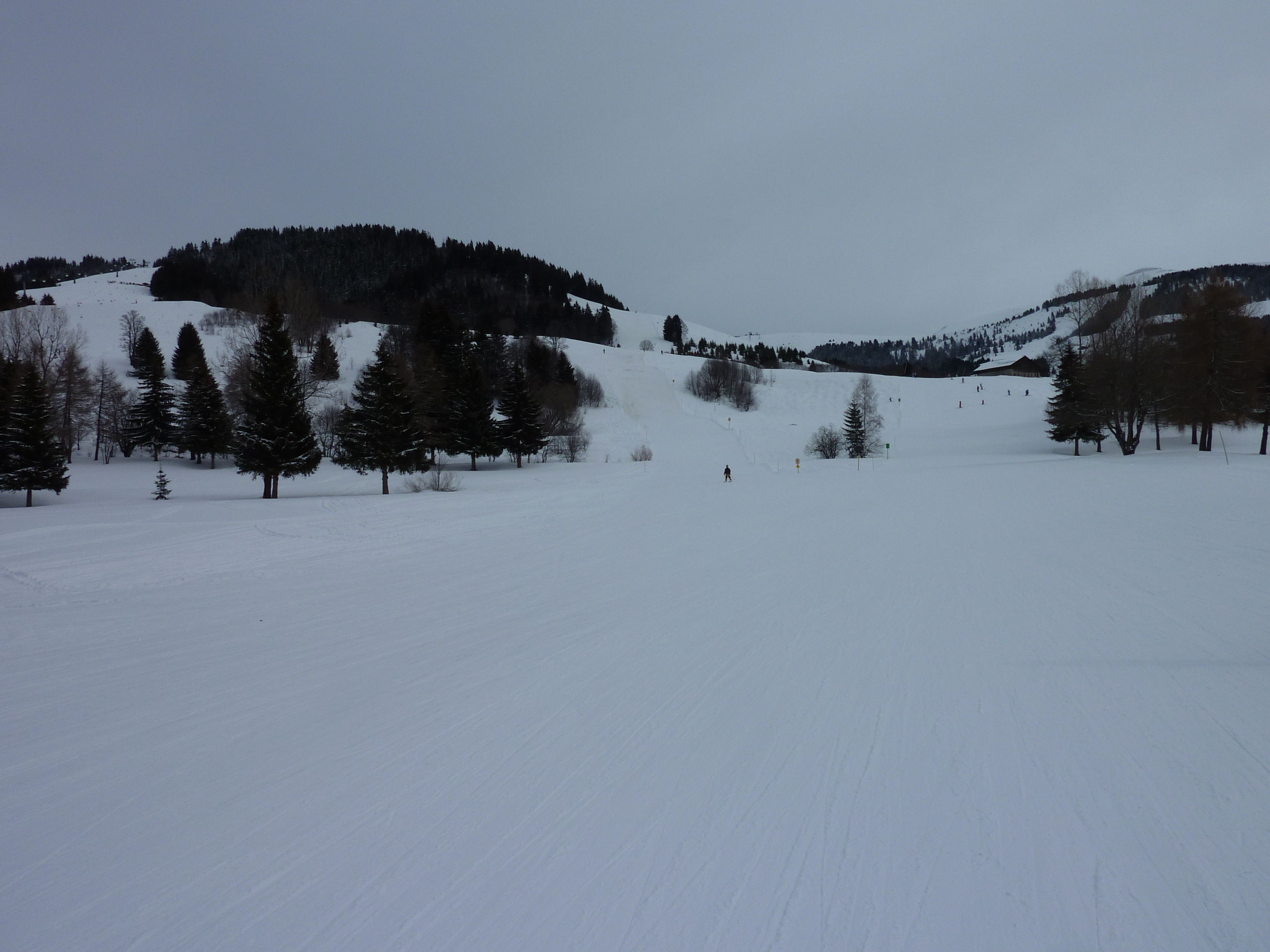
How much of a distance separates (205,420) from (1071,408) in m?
64.7

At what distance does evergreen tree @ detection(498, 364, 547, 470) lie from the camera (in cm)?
3981

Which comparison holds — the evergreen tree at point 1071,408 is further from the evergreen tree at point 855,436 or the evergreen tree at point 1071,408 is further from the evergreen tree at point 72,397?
the evergreen tree at point 72,397

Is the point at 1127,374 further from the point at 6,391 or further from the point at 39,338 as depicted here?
the point at 39,338

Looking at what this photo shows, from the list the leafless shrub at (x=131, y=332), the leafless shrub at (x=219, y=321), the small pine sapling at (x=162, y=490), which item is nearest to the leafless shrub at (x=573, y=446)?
the small pine sapling at (x=162, y=490)

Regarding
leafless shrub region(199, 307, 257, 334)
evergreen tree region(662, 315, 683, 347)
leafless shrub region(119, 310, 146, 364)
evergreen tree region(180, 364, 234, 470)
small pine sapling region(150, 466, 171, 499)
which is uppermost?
evergreen tree region(662, 315, 683, 347)

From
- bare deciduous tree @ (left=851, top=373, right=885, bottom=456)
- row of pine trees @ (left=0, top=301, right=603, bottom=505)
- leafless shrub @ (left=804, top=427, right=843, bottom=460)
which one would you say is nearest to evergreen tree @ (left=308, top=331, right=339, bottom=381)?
row of pine trees @ (left=0, top=301, right=603, bottom=505)

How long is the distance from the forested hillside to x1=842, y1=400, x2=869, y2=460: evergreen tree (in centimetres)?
6000

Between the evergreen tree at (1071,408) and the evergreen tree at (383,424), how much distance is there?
41.8m

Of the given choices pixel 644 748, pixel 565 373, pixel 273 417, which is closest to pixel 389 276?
pixel 565 373

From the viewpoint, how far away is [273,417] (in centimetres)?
2477

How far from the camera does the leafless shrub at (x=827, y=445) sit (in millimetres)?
47594

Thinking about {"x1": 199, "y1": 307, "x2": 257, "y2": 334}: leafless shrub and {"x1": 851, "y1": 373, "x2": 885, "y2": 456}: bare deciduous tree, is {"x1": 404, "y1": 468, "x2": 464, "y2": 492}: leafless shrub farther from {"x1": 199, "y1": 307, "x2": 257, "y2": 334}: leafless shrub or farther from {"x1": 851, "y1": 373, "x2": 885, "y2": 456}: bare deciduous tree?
{"x1": 199, "y1": 307, "x2": 257, "y2": 334}: leafless shrub

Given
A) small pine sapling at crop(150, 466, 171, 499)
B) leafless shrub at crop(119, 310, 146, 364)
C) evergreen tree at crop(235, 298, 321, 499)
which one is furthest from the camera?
leafless shrub at crop(119, 310, 146, 364)

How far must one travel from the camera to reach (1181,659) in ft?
17.0
